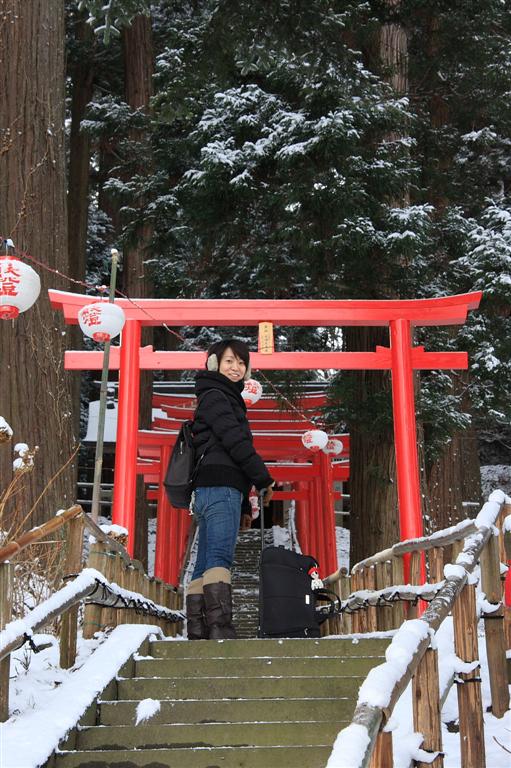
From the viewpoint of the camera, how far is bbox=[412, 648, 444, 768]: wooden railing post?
2.75 metres

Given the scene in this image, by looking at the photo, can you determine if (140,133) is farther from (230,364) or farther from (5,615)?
(5,615)

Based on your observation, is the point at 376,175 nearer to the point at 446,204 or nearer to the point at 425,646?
the point at 446,204

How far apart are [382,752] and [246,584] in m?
17.8

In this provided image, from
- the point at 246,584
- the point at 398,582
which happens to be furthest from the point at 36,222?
the point at 246,584

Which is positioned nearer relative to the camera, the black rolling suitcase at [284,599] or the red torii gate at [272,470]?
the black rolling suitcase at [284,599]

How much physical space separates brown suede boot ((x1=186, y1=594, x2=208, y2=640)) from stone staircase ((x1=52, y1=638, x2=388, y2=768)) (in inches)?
38.7

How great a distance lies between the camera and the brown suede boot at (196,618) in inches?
228

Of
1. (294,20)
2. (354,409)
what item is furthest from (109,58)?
(354,409)

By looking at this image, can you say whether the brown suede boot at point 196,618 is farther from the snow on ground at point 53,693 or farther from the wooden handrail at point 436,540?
the wooden handrail at point 436,540

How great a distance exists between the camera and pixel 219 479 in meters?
5.65

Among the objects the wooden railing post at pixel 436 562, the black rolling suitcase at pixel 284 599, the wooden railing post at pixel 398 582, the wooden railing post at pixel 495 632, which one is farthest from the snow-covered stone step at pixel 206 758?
the black rolling suitcase at pixel 284 599

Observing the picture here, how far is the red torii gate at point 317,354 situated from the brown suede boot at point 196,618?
10.8 feet

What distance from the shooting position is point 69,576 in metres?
4.62

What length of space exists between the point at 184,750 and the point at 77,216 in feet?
51.2
